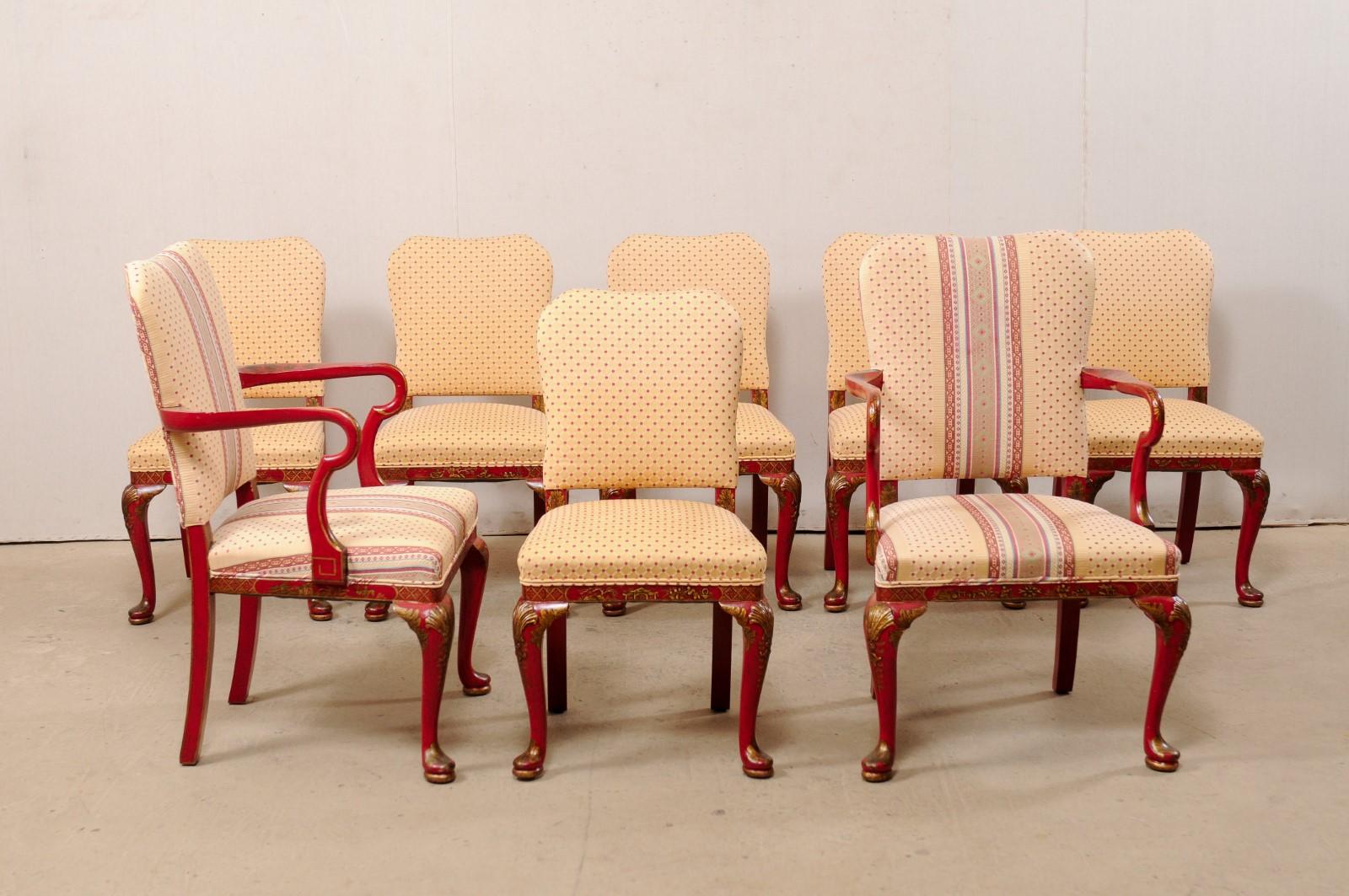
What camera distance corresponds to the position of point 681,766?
2.71 m

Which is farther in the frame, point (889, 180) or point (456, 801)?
point (889, 180)

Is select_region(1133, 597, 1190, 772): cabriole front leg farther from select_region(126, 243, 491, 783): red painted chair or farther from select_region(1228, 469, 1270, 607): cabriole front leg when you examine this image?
select_region(126, 243, 491, 783): red painted chair

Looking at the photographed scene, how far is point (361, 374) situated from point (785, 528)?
4.26 feet

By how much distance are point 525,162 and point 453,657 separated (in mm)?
1894

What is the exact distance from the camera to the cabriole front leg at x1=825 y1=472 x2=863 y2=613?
3693mm

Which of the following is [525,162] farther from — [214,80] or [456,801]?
[456,801]

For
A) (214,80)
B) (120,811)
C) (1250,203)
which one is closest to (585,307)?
(120,811)

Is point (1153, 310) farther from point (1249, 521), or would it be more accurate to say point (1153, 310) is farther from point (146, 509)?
point (146, 509)

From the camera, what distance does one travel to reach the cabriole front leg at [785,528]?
145 inches

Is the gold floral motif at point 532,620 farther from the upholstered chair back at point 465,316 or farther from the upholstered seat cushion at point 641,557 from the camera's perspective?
the upholstered chair back at point 465,316

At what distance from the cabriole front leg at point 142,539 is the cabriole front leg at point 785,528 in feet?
5.60

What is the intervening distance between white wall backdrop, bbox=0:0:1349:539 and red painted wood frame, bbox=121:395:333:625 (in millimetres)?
980

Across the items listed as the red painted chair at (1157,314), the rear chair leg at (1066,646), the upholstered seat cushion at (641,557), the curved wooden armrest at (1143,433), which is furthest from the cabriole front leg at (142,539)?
the red painted chair at (1157,314)

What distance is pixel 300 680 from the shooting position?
3.24 meters
